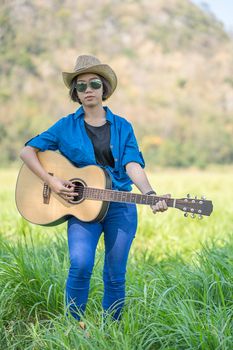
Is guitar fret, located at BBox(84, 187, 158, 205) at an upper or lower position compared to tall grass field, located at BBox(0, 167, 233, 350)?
upper

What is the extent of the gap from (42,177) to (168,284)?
998 mm

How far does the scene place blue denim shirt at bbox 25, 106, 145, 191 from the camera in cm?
367

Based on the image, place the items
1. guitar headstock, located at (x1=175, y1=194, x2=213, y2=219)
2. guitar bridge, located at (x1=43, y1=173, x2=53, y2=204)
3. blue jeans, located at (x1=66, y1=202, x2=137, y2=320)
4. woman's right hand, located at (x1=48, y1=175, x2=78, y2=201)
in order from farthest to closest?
guitar bridge, located at (x1=43, y1=173, x2=53, y2=204) → woman's right hand, located at (x1=48, y1=175, x2=78, y2=201) → blue jeans, located at (x1=66, y1=202, x2=137, y2=320) → guitar headstock, located at (x1=175, y1=194, x2=213, y2=219)

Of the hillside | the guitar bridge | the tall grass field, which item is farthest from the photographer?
the hillside

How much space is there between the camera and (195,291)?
3807mm

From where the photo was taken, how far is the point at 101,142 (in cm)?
370

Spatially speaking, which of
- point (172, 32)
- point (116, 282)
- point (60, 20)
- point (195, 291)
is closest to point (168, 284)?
point (195, 291)

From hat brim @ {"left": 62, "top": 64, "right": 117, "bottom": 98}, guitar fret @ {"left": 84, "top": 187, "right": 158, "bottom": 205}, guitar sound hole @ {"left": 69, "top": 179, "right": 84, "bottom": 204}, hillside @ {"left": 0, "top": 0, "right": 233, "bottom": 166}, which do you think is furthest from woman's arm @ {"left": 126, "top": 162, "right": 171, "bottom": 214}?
hillside @ {"left": 0, "top": 0, "right": 233, "bottom": 166}

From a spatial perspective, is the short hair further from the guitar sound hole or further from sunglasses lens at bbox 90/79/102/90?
the guitar sound hole

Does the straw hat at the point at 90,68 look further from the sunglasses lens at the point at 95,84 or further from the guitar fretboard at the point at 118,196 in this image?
the guitar fretboard at the point at 118,196

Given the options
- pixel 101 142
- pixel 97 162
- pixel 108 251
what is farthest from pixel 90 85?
pixel 108 251

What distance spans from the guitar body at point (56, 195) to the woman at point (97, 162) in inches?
1.9

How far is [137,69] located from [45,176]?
68.8 meters

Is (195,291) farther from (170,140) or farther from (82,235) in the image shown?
(170,140)
